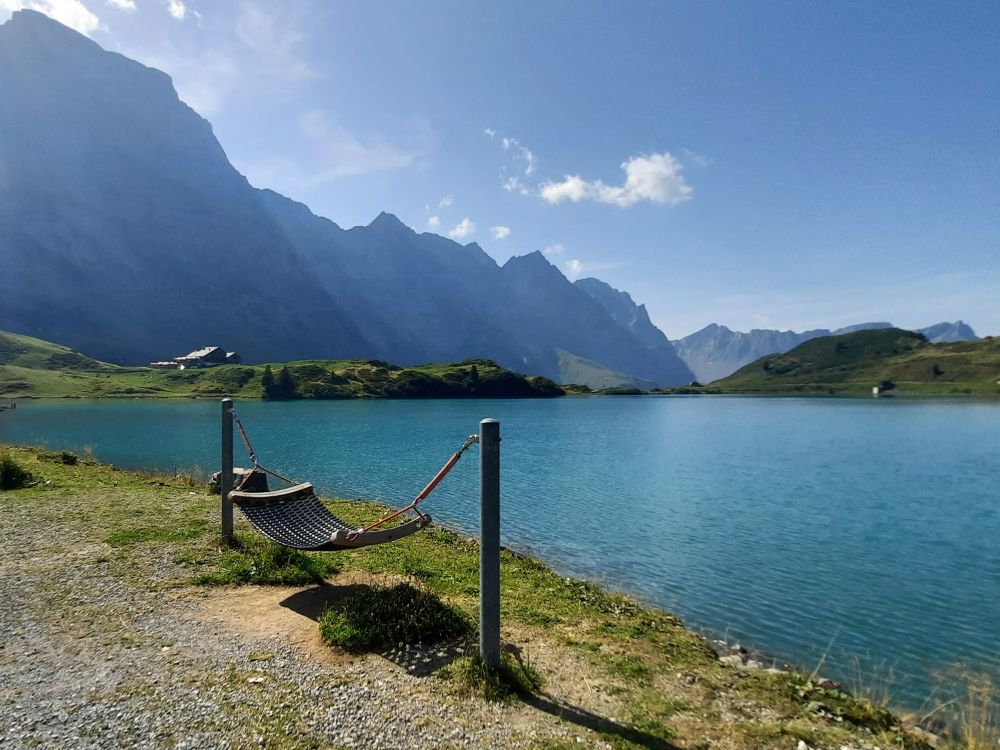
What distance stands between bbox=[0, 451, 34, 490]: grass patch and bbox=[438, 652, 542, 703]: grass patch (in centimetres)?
2271

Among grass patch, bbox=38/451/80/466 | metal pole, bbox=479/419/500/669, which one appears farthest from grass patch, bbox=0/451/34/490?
metal pole, bbox=479/419/500/669

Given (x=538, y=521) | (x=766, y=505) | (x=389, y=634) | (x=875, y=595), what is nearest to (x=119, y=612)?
(x=389, y=634)

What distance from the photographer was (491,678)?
804 centimetres

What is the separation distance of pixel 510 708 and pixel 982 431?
356 ft

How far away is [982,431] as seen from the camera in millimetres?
84875

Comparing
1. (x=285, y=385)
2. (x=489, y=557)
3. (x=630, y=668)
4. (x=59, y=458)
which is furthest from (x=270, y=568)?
(x=285, y=385)

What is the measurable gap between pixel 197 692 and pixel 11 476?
21.0 m

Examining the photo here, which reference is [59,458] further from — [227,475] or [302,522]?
[302,522]

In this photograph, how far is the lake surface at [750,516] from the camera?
52.6 feet

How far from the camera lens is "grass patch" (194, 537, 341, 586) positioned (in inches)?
485

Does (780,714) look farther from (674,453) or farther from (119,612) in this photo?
(674,453)

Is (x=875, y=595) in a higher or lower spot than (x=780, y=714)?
lower

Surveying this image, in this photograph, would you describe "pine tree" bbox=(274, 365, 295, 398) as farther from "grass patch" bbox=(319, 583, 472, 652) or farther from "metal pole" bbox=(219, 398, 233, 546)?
"grass patch" bbox=(319, 583, 472, 652)

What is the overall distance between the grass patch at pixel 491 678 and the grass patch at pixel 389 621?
1129 mm
